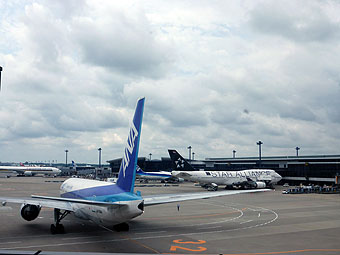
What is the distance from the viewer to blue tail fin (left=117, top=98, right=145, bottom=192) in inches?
947

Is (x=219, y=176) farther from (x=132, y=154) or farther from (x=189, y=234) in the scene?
(x=132, y=154)

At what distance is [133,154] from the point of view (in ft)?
79.2

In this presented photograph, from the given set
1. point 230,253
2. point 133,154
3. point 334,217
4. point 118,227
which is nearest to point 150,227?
point 118,227

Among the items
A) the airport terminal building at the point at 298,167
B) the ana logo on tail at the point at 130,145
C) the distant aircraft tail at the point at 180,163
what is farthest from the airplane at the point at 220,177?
the ana logo on tail at the point at 130,145

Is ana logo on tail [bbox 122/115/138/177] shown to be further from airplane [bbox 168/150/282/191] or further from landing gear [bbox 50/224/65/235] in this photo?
airplane [bbox 168/150/282/191]

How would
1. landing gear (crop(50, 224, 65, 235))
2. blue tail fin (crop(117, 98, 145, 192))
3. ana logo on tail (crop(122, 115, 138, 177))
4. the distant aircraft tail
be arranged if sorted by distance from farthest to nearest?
1. the distant aircraft tail
2. landing gear (crop(50, 224, 65, 235))
3. ana logo on tail (crop(122, 115, 138, 177))
4. blue tail fin (crop(117, 98, 145, 192))

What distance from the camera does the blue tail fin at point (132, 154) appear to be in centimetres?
2405

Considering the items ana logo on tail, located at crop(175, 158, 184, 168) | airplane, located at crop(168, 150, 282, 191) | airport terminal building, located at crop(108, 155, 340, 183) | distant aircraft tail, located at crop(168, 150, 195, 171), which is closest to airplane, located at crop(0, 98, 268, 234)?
airplane, located at crop(168, 150, 282, 191)

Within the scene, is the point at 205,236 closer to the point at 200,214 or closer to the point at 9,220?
the point at 200,214

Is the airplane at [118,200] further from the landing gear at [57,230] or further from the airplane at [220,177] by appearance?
the airplane at [220,177]

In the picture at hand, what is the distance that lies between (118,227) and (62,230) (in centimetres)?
442

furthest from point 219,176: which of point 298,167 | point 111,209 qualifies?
point 111,209

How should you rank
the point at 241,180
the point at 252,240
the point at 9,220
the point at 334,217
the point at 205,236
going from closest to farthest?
1. the point at 252,240
2. the point at 205,236
3. the point at 9,220
4. the point at 334,217
5. the point at 241,180

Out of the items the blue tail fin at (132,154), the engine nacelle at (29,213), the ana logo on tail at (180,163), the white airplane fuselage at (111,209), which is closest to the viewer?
the white airplane fuselage at (111,209)
